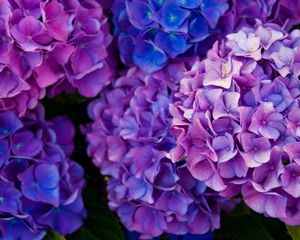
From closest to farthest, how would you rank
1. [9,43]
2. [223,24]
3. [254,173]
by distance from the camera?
[254,173], [9,43], [223,24]

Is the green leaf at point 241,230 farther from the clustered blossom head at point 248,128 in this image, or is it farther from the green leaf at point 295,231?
the clustered blossom head at point 248,128

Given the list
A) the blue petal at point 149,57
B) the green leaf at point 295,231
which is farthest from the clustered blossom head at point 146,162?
the green leaf at point 295,231

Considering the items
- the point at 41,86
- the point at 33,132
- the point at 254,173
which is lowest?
the point at 33,132

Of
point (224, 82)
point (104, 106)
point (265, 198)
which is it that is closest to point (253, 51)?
point (224, 82)

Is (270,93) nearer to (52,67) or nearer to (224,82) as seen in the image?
(224,82)

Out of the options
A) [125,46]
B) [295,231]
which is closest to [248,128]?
[295,231]

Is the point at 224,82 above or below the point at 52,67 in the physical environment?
above

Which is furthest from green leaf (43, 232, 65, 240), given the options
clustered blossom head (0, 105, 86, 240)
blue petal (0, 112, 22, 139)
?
blue petal (0, 112, 22, 139)

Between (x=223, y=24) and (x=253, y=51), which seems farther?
(x=223, y=24)
